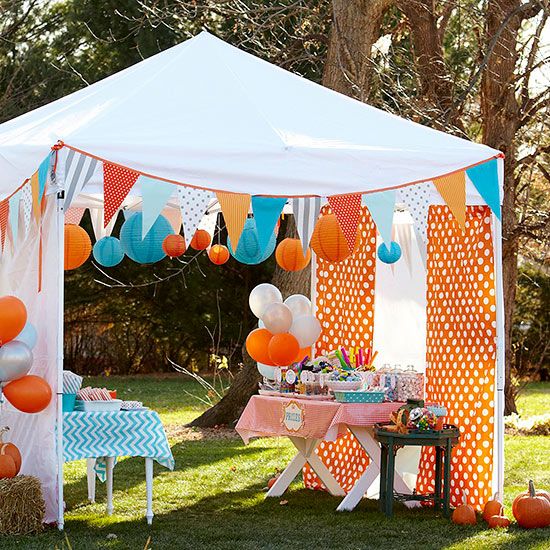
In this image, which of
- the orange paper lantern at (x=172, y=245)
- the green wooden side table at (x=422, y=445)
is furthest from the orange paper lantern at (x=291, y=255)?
the green wooden side table at (x=422, y=445)

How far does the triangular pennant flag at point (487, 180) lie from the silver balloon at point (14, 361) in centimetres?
254

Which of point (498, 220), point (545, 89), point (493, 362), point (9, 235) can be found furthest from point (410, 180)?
point (545, 89)

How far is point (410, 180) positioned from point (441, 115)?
4026 mm

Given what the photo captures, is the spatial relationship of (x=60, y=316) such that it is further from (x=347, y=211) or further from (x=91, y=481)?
(x=347, y=211)

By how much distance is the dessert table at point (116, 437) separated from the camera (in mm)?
5844

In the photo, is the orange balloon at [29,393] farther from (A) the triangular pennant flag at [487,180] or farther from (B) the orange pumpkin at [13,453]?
(A) the triangular pennant flag at [487,180]

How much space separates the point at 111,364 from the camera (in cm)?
1798

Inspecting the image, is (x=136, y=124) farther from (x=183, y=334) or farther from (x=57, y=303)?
(x=183, y=334)

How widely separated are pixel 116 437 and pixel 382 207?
1.93 metres

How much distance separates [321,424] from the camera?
21.5ft

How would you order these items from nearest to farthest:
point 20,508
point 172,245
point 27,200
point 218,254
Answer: point 20,508
point 27,200
point 172,245
point 218,254

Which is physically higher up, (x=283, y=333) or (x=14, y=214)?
(x=14, y=214)

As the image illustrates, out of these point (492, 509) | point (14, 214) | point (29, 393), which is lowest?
point (492, 509)

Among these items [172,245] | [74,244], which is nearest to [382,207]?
[74,244]
